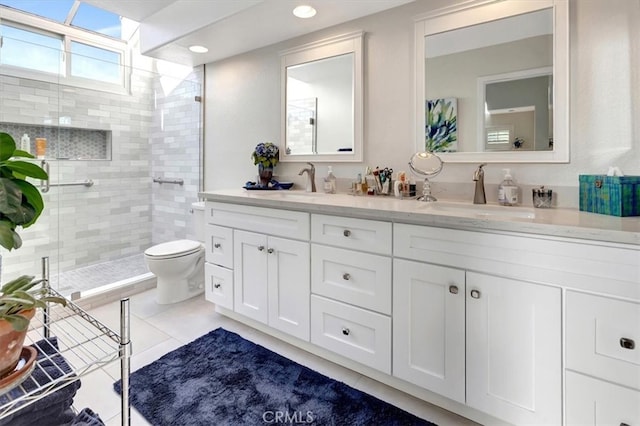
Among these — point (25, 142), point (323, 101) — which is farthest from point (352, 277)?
point (25, 142)

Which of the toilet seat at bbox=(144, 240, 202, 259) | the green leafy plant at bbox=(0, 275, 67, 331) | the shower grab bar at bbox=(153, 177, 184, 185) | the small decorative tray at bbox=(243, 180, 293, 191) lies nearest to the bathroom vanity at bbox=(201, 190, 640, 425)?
the small decorative tray at bbox=(243, 180, 293, 191)

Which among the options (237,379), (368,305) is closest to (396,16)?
(368,305)

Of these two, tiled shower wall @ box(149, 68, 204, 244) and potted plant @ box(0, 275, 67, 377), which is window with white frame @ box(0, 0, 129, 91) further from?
potted plant @ box(0, 275, 67, 377)

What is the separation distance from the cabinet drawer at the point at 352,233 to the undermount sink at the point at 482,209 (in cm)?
27

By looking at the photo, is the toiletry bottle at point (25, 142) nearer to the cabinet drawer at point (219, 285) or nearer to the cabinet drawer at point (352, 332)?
the cabinet drawer at point (219, 285)

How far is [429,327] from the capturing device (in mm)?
1434

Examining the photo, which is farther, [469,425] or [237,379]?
[237,379]

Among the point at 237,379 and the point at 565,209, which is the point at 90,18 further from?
the point at 565,209

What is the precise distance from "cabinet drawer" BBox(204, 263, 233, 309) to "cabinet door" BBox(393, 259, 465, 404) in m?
1.16

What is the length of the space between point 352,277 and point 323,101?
1.31 meters

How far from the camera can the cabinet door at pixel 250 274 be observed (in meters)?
2.02

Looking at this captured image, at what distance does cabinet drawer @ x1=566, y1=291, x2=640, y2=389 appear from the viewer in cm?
105

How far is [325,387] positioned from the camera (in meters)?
1.65

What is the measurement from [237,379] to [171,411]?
0.33m
